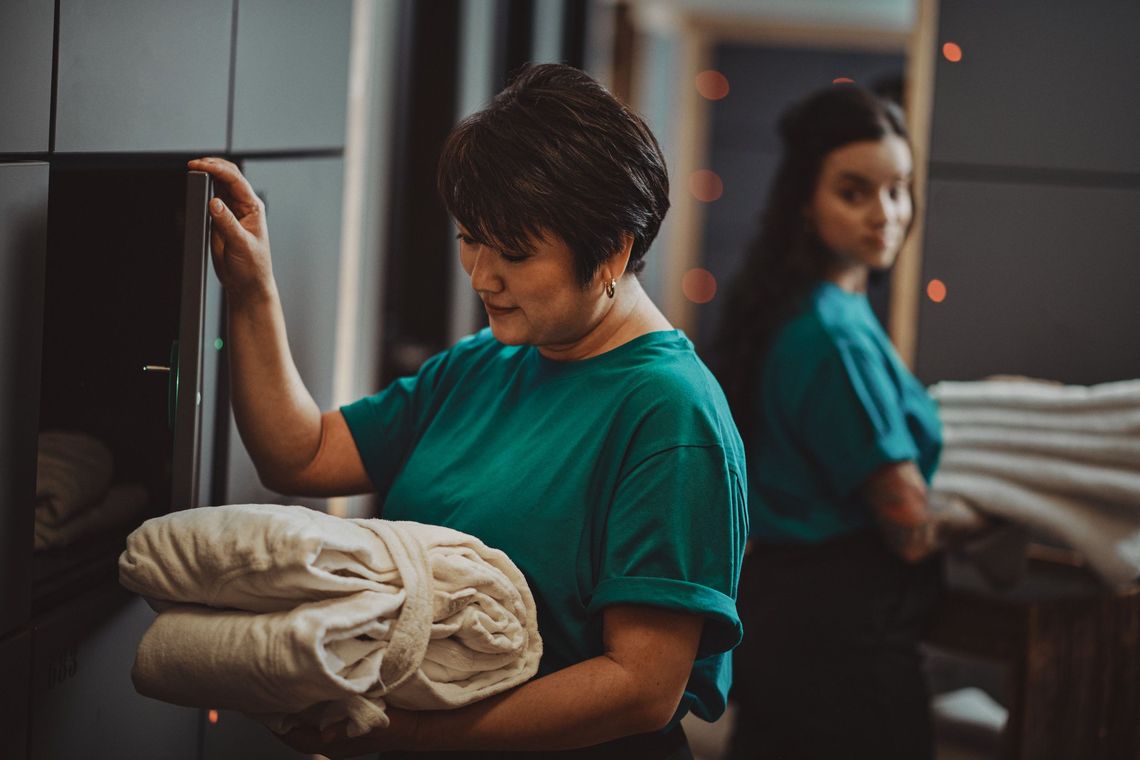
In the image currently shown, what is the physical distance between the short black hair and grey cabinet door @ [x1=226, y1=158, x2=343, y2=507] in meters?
0.48

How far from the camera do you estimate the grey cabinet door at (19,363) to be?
104 cm

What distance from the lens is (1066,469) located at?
6.77ft

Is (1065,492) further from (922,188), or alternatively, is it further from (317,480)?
(317,480)

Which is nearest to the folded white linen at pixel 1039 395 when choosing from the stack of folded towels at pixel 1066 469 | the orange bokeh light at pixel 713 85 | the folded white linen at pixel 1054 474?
the stack of folded towels at pixel 1066 469

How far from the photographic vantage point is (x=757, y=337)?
6.83 ft

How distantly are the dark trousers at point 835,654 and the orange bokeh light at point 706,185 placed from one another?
15.1ft

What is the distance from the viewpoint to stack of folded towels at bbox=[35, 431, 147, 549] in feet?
3.77

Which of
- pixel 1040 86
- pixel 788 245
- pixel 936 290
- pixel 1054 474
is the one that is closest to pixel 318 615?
pixel 788 245

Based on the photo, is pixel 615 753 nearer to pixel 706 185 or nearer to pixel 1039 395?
pixel 1039 395

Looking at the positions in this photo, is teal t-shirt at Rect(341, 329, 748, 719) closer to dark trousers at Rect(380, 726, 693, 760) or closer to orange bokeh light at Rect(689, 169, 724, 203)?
dark trousers at Rect(380, 726, 693, 760)

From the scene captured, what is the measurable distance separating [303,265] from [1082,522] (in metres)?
1.43

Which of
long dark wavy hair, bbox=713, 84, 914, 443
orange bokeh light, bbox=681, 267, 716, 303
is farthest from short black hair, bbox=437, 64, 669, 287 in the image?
orange bokeh light, bbox=681, 267, 716, 303

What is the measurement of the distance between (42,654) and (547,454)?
560mm

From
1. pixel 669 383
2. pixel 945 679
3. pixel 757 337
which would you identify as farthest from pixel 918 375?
pixel 669 383
